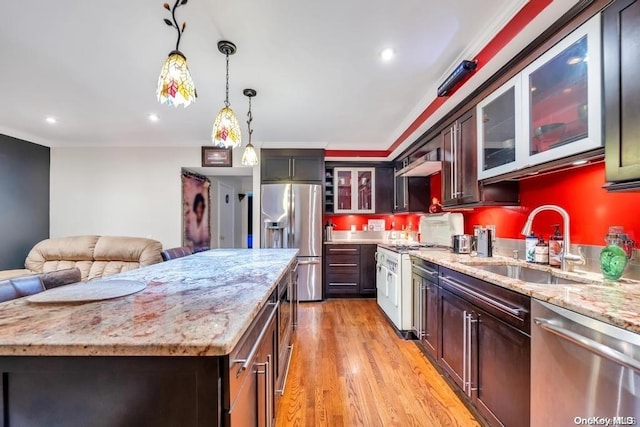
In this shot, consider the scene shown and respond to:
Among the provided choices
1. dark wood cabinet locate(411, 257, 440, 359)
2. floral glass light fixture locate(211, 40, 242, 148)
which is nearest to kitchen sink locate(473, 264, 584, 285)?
dark wood cabinet locate(411, 257, 440, 359)

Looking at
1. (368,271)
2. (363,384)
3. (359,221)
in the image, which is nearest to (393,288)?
(363,384)

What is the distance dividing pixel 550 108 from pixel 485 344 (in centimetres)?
143

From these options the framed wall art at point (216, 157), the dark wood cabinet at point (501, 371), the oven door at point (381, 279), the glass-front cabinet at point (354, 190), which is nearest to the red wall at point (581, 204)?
the dark wood cabinet at point (501, 371)

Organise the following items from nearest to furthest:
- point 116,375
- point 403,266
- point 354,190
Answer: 1. point 116,375
2. point 403,266
3. point 354,190

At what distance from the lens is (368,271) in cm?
446

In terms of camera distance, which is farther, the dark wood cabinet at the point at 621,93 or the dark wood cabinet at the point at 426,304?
Answer: the dark wood cabinet at the point at 426,304

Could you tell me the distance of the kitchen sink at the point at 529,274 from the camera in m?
1.71

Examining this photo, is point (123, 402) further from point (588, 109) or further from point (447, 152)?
point (447, 152)

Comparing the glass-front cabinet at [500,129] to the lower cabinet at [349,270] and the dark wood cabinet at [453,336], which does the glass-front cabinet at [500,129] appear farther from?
the lower cabinet at [349,270]

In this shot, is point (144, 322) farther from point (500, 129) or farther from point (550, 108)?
point (500, 129)

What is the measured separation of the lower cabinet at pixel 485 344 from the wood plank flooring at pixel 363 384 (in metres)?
0.20

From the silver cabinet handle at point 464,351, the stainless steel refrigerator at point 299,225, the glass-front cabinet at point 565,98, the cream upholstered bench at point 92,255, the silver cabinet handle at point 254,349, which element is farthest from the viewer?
the stainless steel refrigerator at point 299,225

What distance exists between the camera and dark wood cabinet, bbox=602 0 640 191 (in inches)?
44.7

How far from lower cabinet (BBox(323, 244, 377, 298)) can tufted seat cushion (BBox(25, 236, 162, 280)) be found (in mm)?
2441
